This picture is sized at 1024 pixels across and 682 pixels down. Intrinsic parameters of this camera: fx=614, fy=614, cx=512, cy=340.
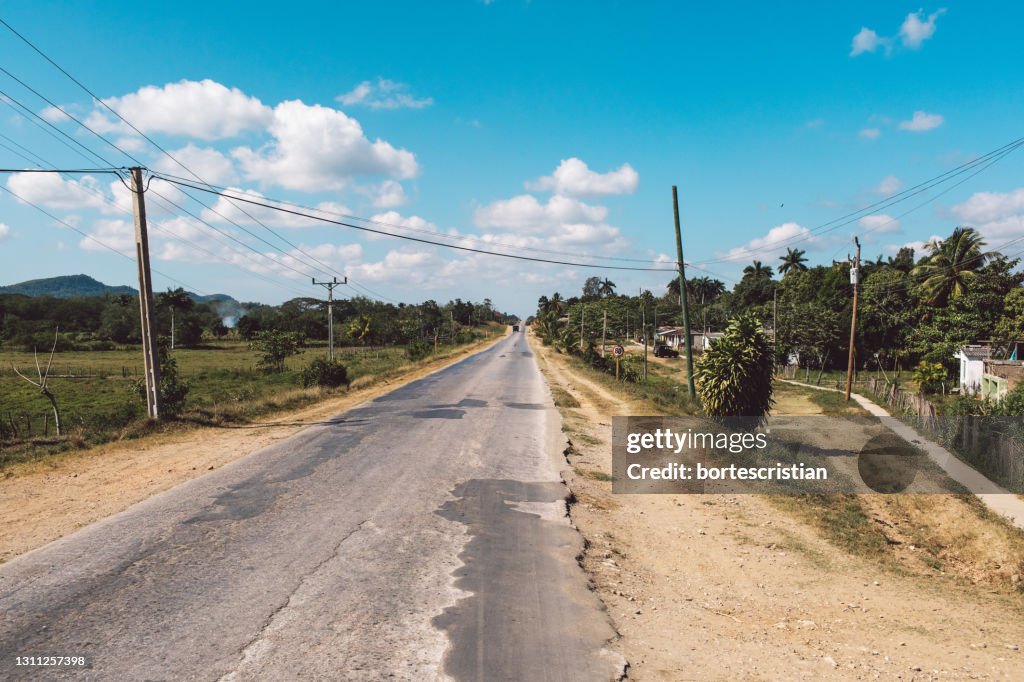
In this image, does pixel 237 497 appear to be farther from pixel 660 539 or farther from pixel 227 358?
pixel 227 358

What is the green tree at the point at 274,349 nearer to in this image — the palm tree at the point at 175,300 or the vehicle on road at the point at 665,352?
the vehicle on road at the point at 665,352

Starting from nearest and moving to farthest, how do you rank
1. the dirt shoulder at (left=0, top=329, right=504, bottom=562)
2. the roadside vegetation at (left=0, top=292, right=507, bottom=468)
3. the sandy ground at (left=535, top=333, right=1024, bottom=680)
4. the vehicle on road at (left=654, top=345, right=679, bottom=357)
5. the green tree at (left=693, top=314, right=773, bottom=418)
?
the sandy ground at (left=535, top=333, right=1024, bottom=680)
the dirt shoulder at (left=0, top=329, right=504, bottom=562)
the green tree at (left=693, top=314, right=773, bottom=418)
the roadside vegetation at (left=0, top=292, right=507, bottom=468)
the vehicle on road at (left=654, top=345, right=679, bottom=357)

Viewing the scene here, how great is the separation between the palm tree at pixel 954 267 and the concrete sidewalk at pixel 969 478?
35.6m

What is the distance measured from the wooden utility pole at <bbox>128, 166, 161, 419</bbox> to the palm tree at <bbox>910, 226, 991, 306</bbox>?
59.1 meters

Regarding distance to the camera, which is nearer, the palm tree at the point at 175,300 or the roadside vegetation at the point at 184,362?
the roadside vegetation at the point at 184,362

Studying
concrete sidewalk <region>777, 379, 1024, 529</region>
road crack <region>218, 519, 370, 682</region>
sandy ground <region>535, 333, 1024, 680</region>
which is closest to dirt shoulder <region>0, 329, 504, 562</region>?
road crack <region>218, 519, 370, 682</region>

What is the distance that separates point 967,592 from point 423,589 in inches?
285

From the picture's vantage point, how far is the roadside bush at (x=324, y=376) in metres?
28.0

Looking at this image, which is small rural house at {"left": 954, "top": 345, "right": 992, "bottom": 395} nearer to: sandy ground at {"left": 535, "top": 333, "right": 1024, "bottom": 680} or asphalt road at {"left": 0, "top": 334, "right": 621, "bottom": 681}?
sandy ground at {"left": 535, "top": 333, "right": 1024, "bottom": 680}

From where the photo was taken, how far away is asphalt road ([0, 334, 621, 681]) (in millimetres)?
5234

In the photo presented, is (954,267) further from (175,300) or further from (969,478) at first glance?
(175,300)

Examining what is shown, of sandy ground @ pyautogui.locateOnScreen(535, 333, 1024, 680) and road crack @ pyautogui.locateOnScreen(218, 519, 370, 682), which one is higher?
road crack @ pyautogui.locateOnScreen(218, 519, 370, 682)

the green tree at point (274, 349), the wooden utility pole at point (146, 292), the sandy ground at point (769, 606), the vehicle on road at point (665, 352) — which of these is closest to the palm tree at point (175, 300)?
the green tree at point (274, 349)

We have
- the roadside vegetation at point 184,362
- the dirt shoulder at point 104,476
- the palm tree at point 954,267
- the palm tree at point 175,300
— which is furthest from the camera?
the palm tree at point 175,300
